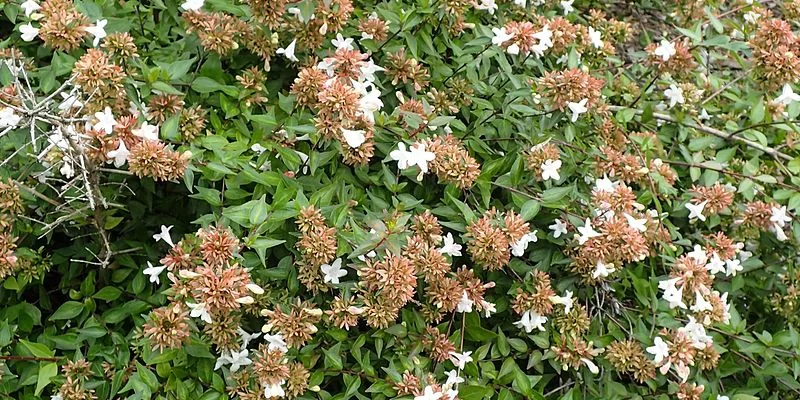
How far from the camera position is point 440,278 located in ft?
6.34

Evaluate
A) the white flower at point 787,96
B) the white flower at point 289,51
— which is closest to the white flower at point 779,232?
the white flower at point 787,96

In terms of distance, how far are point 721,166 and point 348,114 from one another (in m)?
1.51

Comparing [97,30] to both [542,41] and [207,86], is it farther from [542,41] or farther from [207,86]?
[542,41]

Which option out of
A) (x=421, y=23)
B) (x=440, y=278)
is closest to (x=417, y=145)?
(x=440, y=278)

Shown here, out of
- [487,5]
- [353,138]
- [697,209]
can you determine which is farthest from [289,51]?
[697,209]

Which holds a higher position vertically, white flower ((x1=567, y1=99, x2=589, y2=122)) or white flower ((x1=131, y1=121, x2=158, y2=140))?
white flower ((x1=131, y1=121, x2=158, y2=140))

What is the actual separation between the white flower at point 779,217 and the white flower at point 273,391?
1738 mm

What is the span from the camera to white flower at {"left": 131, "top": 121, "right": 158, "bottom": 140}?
72.2 inches

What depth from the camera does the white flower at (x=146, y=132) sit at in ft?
6.01

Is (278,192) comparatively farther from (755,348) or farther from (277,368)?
(755,348)

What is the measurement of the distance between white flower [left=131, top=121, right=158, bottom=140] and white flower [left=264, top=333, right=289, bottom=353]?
0.55 meters

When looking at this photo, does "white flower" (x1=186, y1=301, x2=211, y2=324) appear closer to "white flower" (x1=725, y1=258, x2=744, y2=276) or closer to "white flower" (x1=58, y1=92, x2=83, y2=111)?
"white flower" (x1=58, y1=92, x2=83, y2=111)

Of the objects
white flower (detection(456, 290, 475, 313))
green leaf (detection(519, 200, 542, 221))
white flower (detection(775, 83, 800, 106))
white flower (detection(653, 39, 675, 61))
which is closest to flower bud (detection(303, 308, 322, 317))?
white flower (detection(456, 290, 475, 313))

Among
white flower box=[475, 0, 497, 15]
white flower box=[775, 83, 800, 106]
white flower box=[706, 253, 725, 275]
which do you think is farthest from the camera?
white flower box=[775, 83, 800, 106]
